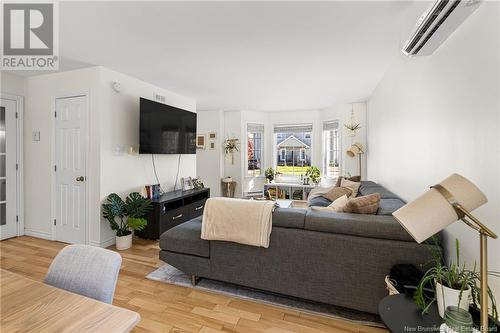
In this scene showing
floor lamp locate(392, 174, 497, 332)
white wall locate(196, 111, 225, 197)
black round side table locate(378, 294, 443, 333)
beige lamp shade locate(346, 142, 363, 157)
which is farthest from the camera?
white wall locate(196, 111, 225, 197)

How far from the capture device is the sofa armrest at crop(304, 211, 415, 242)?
174cm

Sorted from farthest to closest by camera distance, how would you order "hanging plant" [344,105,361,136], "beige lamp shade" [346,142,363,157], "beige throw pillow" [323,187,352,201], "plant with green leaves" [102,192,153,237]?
"hanging plant" [344,105,361,136] → "beige lamp shade" [346,142,363,157] → "beige throw pillow" [323,187,352,201] → "plant with green leaves" [102,192,153,237]

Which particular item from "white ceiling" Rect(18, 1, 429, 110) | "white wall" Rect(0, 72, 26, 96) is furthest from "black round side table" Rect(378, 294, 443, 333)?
"white wall" Rect(0, 72, 26, 96)

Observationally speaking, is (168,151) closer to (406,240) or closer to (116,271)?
(116,271)

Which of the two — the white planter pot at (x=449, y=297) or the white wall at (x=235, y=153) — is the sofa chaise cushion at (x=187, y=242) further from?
the white wall at (x=235, y=153)

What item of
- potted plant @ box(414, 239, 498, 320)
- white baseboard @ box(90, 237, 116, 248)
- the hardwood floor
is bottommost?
the hardwood floor

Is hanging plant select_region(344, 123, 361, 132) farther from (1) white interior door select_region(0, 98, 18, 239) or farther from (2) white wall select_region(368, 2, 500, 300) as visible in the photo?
(1) white interior door select_region(0, 98, 18, 239)

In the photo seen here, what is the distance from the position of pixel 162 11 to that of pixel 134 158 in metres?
2.32

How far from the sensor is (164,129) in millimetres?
3822

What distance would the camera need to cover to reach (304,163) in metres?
6.32

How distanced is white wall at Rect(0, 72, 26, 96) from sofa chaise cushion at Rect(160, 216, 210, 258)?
11.0 ft

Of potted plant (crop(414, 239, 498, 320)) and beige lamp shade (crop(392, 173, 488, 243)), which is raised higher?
beige lamp shade (crop(392, 173, 488, 243))

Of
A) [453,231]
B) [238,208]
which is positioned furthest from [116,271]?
[453,231]

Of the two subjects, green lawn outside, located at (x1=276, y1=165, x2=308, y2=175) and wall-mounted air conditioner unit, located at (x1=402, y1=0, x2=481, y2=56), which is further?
green lawn outside, located at (x1=276, y1=165, x2=308, y2=175)
